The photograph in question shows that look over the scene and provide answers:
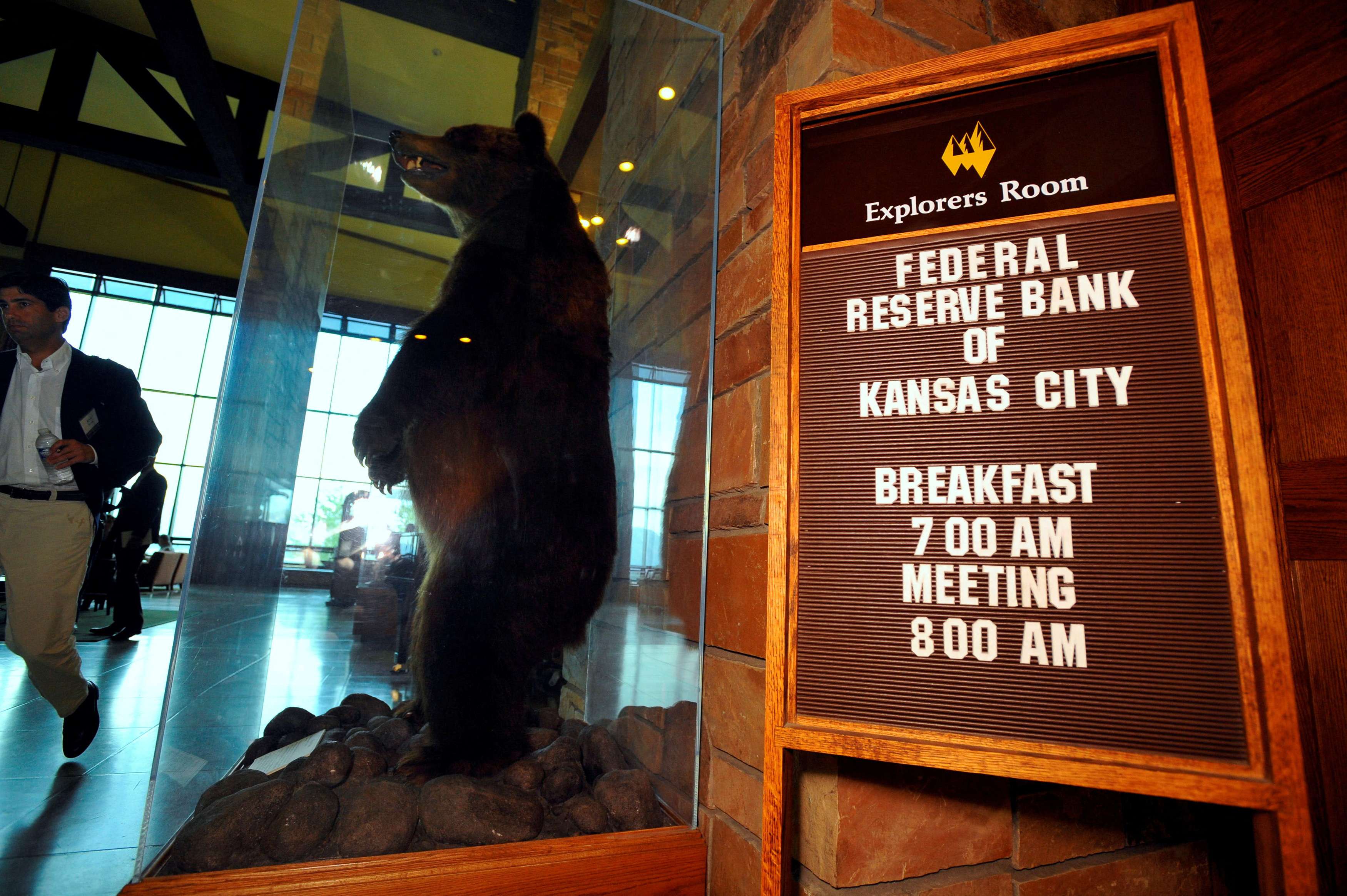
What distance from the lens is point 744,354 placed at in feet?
3.81

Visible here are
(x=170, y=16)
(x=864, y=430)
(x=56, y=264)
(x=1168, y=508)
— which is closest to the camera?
(x=1168, y=508)

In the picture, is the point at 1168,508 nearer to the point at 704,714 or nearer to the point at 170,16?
the point at 704,714

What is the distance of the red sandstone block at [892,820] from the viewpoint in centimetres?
81

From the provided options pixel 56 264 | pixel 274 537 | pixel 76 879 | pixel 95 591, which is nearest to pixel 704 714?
pixel 274 537

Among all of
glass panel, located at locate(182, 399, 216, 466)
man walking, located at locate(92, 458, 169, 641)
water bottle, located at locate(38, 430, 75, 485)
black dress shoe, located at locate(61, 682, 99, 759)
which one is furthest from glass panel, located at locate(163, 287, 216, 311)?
black dress shoe, located at locate(61, 682, 99, 759)

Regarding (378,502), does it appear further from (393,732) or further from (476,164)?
(476,164)

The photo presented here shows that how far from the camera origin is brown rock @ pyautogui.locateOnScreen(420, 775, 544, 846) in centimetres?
94

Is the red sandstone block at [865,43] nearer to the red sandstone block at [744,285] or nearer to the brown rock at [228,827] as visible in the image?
the red sandstone block at [744,285]

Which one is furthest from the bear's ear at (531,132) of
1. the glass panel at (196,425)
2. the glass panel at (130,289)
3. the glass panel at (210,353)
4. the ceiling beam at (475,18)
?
the glass panel at (130,289)

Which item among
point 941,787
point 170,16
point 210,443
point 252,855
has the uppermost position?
point 170,16

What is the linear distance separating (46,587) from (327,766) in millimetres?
1830

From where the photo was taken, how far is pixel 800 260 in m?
0.87

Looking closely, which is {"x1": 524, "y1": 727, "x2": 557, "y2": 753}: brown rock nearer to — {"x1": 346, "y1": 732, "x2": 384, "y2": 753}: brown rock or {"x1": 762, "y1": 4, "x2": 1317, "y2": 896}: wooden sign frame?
{"x1": 346, "y1": 732, "x2": 384, "y2": 753}: brown rock

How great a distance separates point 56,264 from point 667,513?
10486 millimetres
